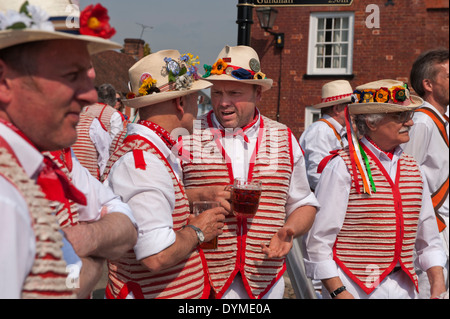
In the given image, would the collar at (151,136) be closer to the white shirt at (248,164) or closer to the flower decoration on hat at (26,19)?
the white shirt at (248,164)

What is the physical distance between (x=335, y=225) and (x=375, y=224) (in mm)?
226

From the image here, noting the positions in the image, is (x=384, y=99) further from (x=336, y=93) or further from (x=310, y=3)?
(x=336, y=93)

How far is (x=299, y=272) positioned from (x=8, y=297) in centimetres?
252

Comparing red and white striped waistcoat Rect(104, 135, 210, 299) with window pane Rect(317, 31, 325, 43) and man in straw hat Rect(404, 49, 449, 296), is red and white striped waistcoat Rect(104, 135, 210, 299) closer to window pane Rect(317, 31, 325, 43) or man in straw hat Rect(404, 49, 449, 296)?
man in straw hat Rect(404, 49, 449, 296)

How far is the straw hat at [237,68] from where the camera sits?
334cm

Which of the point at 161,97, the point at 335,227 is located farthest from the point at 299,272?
the point at 161,97

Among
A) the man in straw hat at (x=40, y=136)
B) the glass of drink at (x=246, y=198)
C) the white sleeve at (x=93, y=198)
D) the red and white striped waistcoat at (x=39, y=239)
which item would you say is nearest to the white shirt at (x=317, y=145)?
the glass of drink at (x=246, y=198)

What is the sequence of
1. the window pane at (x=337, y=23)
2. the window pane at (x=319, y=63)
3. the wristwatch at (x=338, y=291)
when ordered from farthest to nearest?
the window pane at (x=319, y=63) < the window pane at (x=337, y=23) < the wristwatch at (x=338, y=291)

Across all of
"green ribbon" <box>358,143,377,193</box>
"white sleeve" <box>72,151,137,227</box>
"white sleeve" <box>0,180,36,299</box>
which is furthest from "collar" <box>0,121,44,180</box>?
"green ribbon" <box>358,143,377,193</box>

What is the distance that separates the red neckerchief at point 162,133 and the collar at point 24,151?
1168 mm

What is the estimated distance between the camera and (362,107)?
353 cm

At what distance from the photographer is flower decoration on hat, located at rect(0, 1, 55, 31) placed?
154 centimetres
